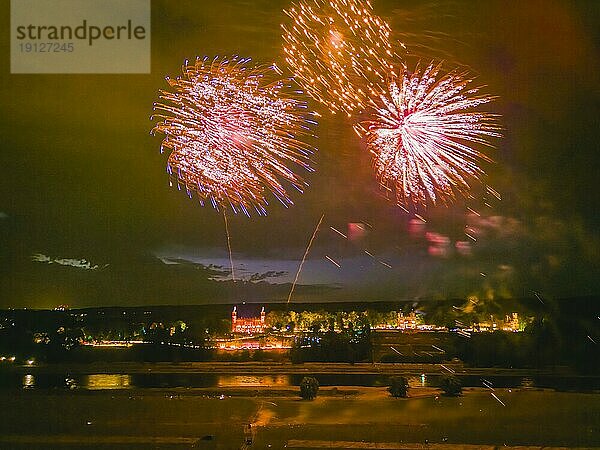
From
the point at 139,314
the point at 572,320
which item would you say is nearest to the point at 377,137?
the point at 572,320

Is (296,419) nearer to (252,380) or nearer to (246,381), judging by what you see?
(246,381)

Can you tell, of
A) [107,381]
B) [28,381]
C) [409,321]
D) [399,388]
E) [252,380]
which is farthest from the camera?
[409,321]

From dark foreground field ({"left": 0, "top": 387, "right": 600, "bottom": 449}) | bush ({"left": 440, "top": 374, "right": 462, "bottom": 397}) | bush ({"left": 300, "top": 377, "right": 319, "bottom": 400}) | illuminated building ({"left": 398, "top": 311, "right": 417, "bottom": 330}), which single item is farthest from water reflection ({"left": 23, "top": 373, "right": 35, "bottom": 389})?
illuminated building ({"left": 398, "top": 311, "right": 417, "bottom": 330})

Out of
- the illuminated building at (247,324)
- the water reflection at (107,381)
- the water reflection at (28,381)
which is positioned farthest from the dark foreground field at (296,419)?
the illuminated building at (247,324)

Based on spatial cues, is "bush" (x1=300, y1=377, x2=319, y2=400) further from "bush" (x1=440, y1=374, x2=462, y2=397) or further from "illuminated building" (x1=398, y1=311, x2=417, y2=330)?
"illuminated building" (x1=398, y1=311, x2=417, y2=330)

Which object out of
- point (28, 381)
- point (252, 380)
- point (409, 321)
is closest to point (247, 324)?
point (409, 321)
